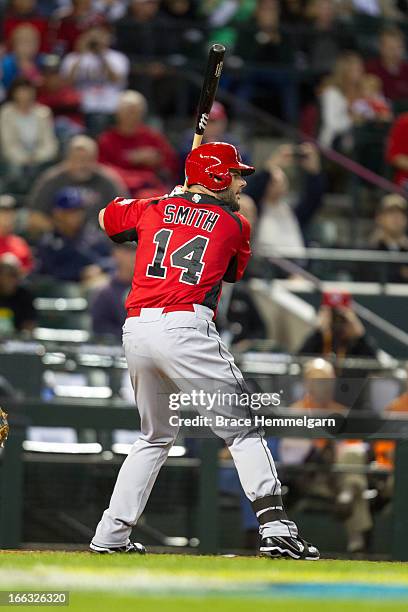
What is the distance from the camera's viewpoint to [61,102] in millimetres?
13523

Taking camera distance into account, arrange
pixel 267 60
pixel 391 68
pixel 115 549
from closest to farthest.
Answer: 1. pixel 115 549
2. pixel 267 60
3. pixel 391 68

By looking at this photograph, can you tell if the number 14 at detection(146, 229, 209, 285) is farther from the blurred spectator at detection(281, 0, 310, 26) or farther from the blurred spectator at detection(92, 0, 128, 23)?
the blurred spectator at detection(281, 0, 310, 26)

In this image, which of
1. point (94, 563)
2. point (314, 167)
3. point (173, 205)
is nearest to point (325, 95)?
point (314, 167)

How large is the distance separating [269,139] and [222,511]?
6.70 meters

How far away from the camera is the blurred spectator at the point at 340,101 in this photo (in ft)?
48.0

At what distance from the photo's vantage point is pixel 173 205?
6602mm

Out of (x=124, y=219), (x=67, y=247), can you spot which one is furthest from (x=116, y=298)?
(x=124, y=219)

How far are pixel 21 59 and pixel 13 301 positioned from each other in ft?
13.0

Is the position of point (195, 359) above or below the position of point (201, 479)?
above

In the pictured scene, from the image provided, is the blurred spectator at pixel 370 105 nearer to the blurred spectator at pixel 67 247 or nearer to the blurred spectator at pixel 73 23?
the blurred spectator at pixel 73 23

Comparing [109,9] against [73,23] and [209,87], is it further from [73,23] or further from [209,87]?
[209,87]

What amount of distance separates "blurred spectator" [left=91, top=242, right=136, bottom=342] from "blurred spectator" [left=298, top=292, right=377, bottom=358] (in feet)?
4.26

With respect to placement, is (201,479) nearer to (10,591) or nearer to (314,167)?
(10,591)

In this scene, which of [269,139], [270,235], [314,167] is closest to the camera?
[270,235]
